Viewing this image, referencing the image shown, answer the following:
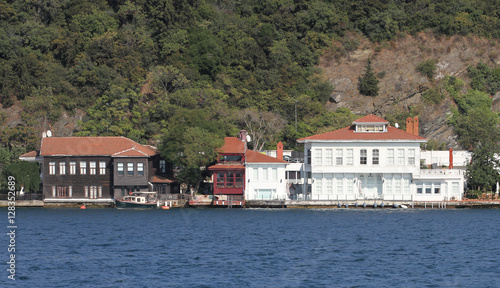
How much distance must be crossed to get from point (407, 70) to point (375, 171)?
3983 centimetres

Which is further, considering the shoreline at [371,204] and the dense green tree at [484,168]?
the dense green tree at [484,168]

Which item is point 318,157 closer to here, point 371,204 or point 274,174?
point 274,174

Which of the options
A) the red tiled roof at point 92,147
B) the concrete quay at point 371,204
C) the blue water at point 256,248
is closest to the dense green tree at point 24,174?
the red tiled roof at point 92,147

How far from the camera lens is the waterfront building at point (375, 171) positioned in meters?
79.9

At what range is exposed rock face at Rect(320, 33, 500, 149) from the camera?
356 ft

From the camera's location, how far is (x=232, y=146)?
83062mm

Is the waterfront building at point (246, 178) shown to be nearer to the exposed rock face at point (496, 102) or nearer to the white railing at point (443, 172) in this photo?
the white railing at point (443, 172)

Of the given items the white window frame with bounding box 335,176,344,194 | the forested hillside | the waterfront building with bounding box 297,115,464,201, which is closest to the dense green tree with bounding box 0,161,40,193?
the forested hillside

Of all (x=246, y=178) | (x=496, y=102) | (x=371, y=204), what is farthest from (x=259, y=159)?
(x=496, y=102)

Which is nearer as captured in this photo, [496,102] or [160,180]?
[160,180]

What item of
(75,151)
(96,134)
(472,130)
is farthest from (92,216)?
(472,130)

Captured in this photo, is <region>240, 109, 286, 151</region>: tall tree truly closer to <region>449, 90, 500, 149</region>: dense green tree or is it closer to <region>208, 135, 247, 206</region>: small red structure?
<region>208, 135, 247, 206</region>: small red structure

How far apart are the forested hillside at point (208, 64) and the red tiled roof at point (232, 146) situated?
1.69 meters

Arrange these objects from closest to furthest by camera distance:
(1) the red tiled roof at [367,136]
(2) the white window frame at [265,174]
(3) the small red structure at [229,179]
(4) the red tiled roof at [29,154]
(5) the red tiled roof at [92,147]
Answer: (1) the red tiled roof at [367,136]
(3) the small red structure at [229,179]
(2) the white window frame at [265,174]
(5) the red tiled roof at [92,147]
(4) the red tiled roof at [29,154]
